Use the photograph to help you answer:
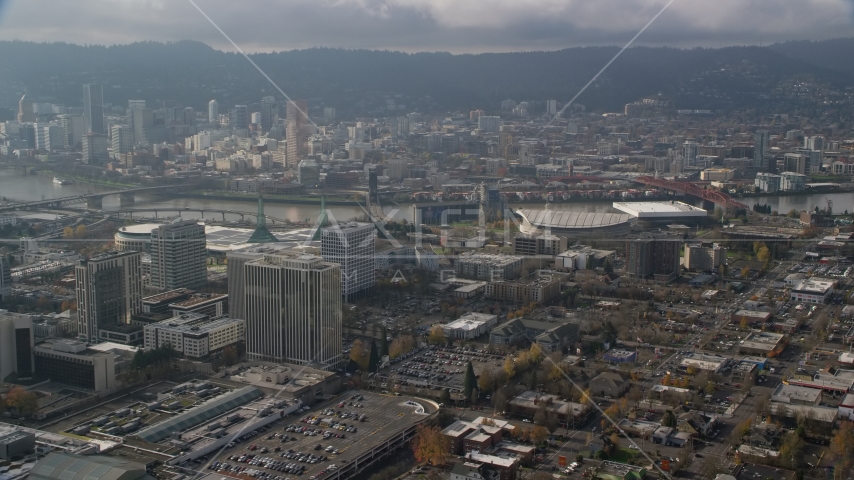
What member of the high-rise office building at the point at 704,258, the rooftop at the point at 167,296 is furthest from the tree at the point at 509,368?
the high-rise office building at the point at 704,258

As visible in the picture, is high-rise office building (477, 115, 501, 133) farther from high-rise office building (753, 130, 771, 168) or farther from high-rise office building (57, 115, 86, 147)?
high-rise office building (57, 115, 86, 147)

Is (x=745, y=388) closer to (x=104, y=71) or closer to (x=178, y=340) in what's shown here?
(x=178, y=340)

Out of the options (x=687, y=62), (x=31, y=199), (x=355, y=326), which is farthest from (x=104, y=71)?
(x=355, y=326)

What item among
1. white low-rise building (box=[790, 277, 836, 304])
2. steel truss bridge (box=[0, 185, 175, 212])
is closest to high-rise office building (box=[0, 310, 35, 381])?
white low-rise building (box=[790, 277, 836, 304])

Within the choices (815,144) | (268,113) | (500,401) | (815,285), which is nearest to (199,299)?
(500,401)

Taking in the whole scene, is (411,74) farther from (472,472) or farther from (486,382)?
(472,472)
